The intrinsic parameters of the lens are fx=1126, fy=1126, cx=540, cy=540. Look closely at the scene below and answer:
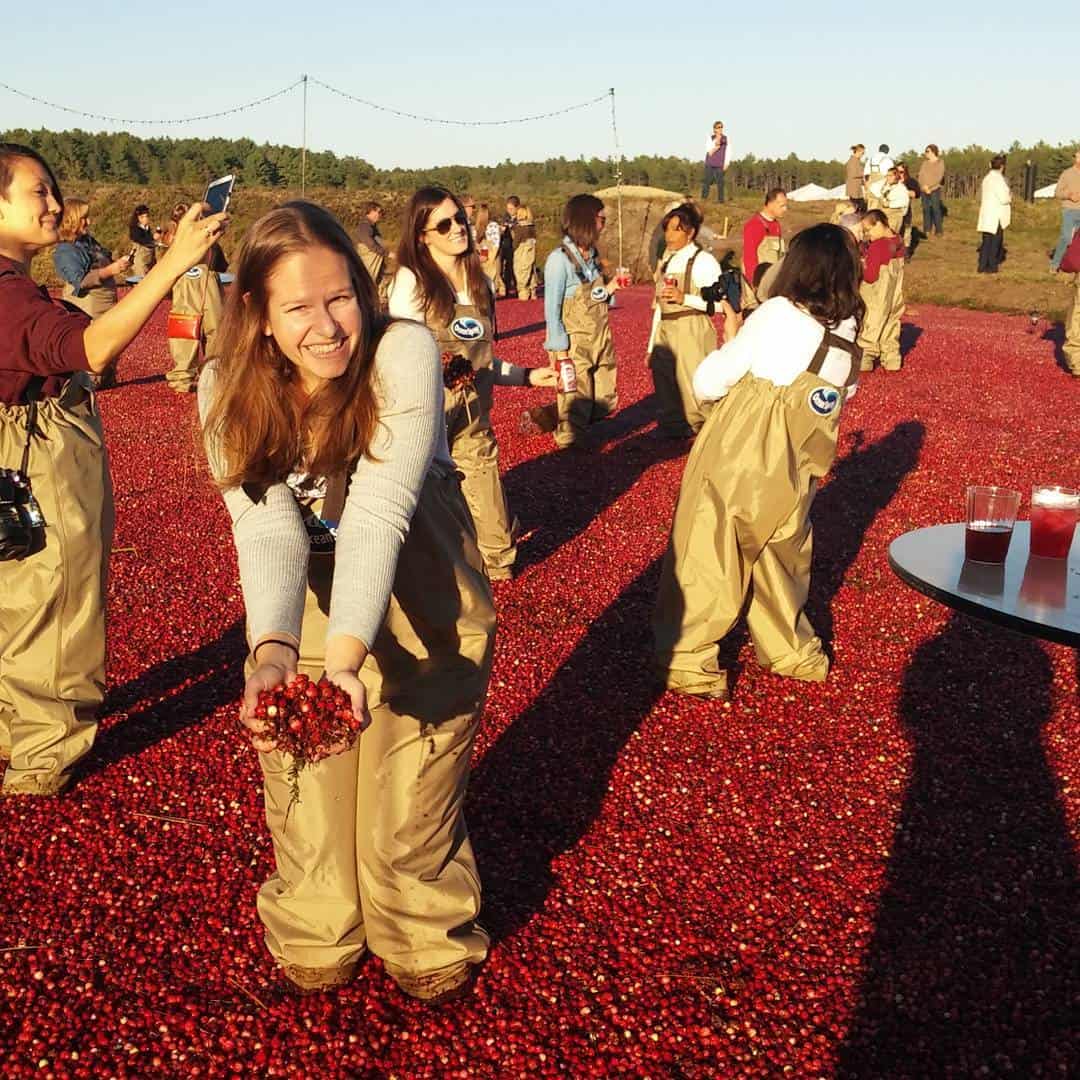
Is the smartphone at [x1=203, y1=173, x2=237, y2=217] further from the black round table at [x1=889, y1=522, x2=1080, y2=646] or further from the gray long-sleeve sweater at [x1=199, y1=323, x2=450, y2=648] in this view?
the black round table at [x1=889, y1=522, x2=1080, y2=646]

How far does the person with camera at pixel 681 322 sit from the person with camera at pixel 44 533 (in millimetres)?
6707

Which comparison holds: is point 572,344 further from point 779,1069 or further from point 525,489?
point 779,1069

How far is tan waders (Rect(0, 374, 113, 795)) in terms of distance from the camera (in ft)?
14.5

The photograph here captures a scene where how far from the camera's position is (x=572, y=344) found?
37.0 ft

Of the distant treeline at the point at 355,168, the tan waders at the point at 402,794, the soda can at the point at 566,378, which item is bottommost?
the tan waders at the point at 402,794

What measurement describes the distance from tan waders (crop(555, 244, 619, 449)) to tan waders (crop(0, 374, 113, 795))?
6.78 m

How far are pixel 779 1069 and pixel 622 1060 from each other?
17.3 inches

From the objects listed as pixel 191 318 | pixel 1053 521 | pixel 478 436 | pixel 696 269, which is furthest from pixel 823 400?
pixel 191 318

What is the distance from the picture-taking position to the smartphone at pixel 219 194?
12.2 ft

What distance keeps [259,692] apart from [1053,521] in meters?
2.51

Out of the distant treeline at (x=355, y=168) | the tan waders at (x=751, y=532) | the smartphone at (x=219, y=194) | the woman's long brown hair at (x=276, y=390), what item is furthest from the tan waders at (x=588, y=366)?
the distant treeline at (x=355, y=168)

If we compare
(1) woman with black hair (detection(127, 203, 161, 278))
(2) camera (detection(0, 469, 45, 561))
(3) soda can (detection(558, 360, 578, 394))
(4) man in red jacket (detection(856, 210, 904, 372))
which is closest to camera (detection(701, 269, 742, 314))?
(3) soda can (detection(558, 360, 578, 394))

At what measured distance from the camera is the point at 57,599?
4.55m

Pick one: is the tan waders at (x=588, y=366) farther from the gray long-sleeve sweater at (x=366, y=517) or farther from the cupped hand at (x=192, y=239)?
the gray long-sleeve sweater at (x=366, y=517)
